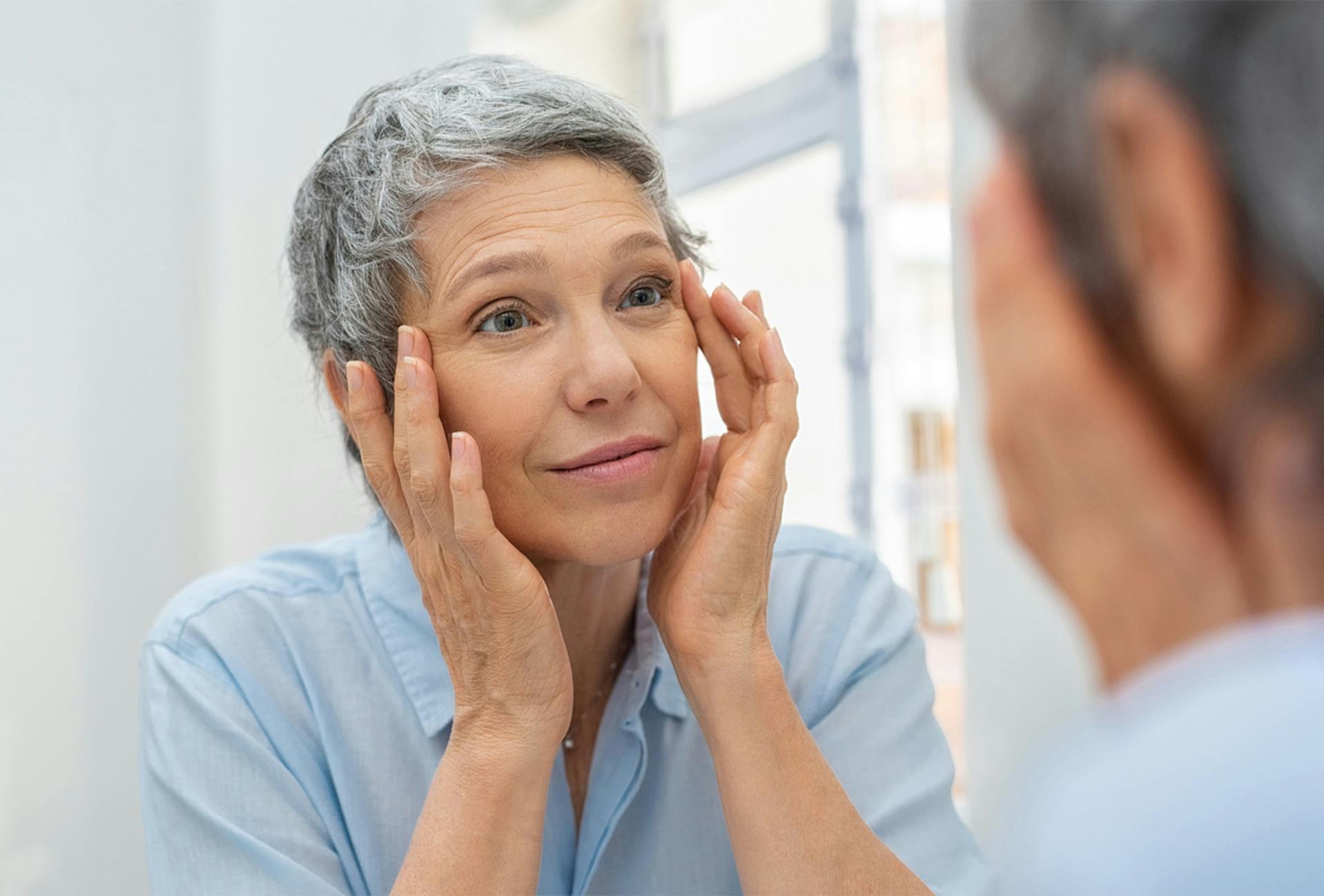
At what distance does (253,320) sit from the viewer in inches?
94.2

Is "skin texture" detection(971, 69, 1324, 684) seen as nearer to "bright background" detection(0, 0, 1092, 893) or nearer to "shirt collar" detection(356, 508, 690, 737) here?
"shirt collar" detection(356, 508, 690, 737)

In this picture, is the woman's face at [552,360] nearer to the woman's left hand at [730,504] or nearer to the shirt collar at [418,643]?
the woman's left hand at [730,504]

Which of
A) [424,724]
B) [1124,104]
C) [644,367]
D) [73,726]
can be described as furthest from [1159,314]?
[73,726]

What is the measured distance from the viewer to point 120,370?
225cm

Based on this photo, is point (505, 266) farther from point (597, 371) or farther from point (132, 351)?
point (132, 351)

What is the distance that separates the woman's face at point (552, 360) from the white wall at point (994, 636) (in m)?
0.43

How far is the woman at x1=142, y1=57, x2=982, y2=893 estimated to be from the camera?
125 cm

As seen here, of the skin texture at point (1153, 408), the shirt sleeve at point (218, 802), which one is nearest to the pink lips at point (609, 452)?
the shirt sleeve at point (218, 802)

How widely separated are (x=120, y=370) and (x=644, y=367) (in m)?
1.30

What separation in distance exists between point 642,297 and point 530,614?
39 centimetres

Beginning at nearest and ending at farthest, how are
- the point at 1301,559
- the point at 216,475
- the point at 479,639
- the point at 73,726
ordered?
1. the point at 1301,559
2. the point at 479,639
3. the point at 73,726
4. the point at 216,475

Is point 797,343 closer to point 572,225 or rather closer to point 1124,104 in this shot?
point 572,225

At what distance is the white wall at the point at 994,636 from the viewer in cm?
158

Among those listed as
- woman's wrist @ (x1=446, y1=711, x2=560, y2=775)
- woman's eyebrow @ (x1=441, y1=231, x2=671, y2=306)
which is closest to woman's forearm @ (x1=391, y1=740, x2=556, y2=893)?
woman's wrist @ (x1=446, y1=711, x2=560, y2=775)
